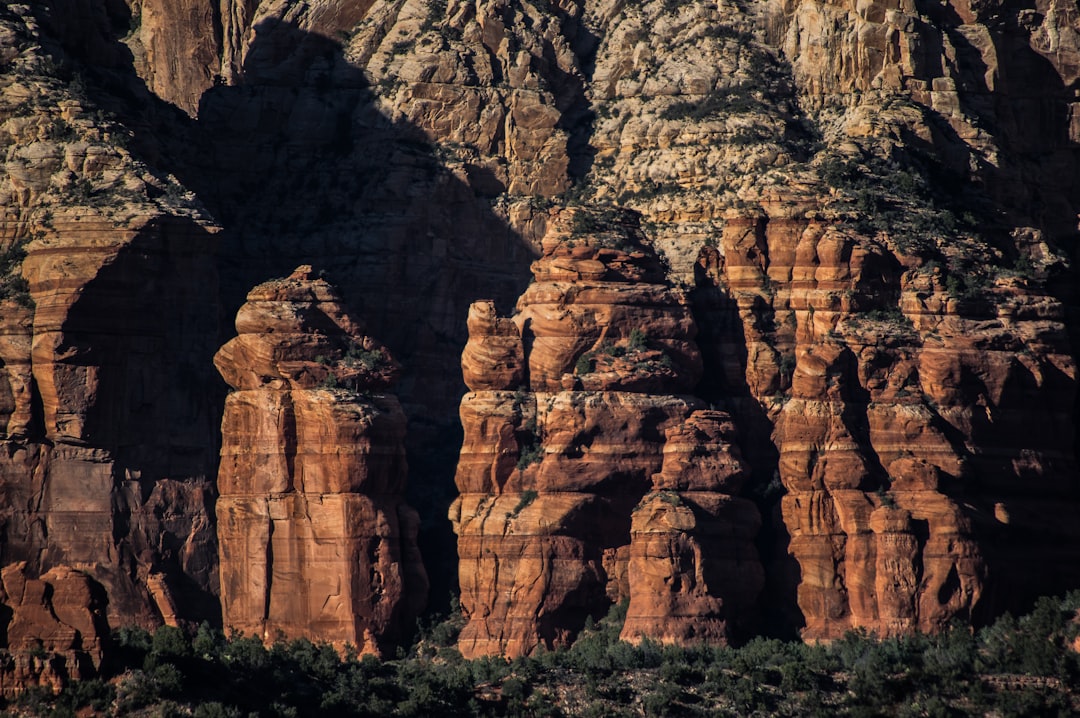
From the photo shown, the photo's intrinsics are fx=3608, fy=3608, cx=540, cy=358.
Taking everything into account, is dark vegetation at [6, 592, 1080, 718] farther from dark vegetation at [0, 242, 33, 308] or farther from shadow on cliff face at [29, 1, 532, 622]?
dark vegetation at [0, 242, 33, 308]

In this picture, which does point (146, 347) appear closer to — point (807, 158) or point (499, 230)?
point (499, 230)

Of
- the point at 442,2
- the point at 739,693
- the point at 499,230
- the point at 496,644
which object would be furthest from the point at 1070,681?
the point at 442,2

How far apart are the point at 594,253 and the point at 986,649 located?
16.2 meters

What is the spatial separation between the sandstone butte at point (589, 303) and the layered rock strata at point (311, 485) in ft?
Answer: 0.99

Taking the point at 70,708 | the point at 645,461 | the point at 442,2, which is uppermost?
the point at 442,2

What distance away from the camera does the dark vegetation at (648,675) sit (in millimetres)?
93438

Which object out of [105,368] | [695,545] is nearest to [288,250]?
[105,368]

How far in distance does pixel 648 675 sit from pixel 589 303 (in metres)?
12.5

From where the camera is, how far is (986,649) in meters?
101

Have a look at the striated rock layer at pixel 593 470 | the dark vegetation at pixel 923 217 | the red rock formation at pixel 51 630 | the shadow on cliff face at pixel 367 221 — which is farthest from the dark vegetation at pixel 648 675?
the dark vegetation at pixel 923 217

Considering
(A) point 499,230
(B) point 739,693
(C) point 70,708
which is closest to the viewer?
(C) point 70,708

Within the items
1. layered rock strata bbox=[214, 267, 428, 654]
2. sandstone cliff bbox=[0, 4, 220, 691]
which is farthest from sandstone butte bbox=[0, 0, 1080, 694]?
layered rock strata bbox=[214, 267, 428, 654]

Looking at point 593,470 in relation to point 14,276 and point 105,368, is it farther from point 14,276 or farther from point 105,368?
point 14,276

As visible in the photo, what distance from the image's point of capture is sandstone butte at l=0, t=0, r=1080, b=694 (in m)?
103
